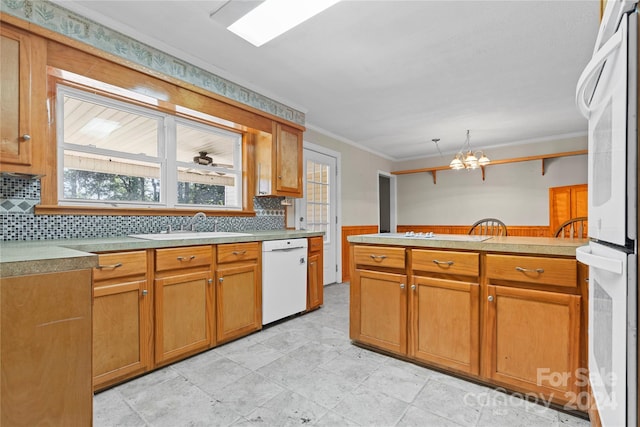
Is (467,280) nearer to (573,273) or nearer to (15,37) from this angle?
(573,273)

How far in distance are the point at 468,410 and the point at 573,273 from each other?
0.92 m

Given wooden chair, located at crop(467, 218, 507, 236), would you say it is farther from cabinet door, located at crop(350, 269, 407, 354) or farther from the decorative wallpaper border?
the decorative wallpaper border

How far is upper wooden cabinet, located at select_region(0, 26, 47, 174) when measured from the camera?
1612 mm

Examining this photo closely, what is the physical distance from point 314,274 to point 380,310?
124cm

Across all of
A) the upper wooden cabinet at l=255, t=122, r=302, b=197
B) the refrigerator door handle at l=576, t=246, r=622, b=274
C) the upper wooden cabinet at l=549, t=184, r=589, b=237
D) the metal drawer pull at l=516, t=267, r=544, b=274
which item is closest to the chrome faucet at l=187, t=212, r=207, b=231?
the upper wooden cabinet at l=255, t=122, r=302, b=197

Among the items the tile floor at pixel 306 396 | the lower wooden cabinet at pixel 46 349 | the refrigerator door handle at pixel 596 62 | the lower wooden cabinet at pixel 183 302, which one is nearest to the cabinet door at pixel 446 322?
the tile floor at pixel 306 396

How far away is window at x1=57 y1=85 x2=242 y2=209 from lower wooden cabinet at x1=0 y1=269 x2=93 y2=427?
1.57 meters

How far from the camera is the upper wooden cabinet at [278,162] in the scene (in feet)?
10.7

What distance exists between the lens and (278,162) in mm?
3318

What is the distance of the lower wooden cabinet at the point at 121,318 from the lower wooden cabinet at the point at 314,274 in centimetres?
166

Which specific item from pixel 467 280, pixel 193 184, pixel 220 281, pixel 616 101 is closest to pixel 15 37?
pixel 193 184

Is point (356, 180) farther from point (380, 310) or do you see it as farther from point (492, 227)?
point (380, 310)

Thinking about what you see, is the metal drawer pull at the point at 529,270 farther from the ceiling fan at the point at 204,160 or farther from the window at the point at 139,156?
the ceiling fan at the point at 204,160

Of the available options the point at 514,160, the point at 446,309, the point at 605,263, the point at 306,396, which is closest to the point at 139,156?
the point at 306,396
